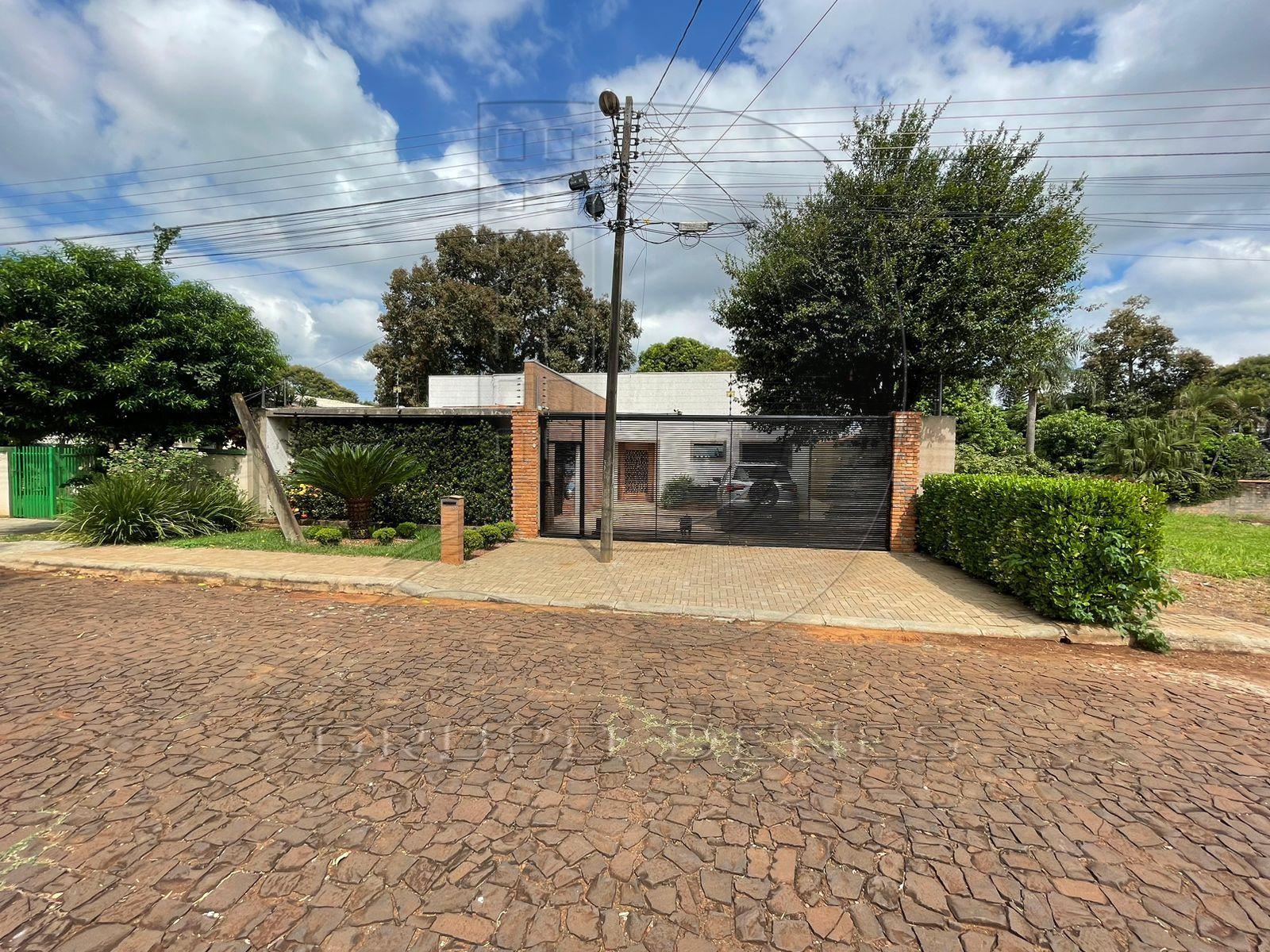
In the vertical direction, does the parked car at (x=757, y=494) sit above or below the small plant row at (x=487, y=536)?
above

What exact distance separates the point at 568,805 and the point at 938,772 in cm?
192

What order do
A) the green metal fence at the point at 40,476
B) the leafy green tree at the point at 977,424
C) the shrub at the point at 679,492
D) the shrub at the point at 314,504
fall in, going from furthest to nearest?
1. the leafy green tree at the point at 977,424
2. the green metal fence at the point at 40,476
3. the shrub at the point at 314,504
4. the shrub at the point at 679,492

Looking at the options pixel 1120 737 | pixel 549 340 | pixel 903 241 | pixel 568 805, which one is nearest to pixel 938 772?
pixel 1120 737

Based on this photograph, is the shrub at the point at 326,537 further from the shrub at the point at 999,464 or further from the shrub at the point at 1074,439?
the shrub at the point at 1074,439

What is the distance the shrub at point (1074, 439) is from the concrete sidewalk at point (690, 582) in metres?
14.8

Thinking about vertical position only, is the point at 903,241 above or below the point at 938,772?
above

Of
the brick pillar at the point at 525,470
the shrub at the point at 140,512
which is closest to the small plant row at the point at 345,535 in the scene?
the brick pillar at the point at 525,470

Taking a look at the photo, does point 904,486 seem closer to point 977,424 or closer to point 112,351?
point 977,424

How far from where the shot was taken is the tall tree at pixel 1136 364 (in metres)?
25.9

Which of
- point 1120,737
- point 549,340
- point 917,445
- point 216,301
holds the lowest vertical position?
point 1120,737

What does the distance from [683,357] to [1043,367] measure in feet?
90.5

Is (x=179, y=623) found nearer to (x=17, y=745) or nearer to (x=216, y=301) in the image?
(x=17, y=745)

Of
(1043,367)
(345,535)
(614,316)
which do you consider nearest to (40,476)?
(345,535)

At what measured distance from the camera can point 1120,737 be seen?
3.23m
